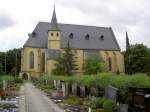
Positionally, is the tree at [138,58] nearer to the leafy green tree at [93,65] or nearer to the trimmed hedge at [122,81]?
the leafy green tree at [93,65]

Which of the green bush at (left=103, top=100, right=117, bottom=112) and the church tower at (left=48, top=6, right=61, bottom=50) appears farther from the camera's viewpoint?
the church tower at (left=48, top=6, right=61, bottom=50)

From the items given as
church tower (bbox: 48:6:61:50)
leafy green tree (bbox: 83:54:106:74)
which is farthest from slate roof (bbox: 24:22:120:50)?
leafy green tree (bbox: 83:54:106:74)

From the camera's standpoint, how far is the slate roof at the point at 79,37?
10100 cm

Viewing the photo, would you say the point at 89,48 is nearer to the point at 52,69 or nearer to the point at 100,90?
the point at 52,69

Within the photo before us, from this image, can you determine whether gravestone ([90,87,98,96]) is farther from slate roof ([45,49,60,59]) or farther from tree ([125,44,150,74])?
slate roof ([45,49,60,59])

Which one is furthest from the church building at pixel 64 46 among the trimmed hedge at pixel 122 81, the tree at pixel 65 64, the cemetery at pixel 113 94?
the trimmed hedge at pixel 122 81

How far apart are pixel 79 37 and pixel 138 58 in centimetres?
2155

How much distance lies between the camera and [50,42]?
98.8m

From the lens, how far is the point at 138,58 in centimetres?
9412

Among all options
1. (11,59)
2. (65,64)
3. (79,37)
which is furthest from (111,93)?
(11,59)

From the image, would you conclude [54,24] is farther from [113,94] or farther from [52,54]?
[113,94]

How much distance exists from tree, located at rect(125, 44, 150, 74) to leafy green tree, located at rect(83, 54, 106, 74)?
7.62 meters

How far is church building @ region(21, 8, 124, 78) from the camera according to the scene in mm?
98188

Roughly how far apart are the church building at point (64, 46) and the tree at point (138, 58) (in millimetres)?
8944
